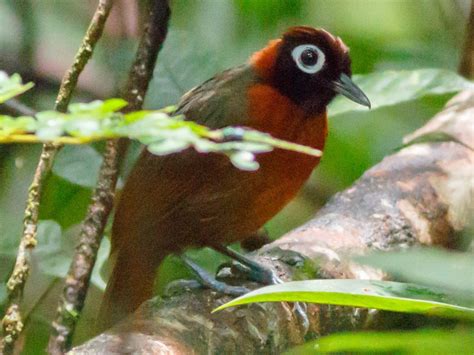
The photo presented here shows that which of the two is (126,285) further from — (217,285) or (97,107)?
(97,107)

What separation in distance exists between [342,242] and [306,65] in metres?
0.46

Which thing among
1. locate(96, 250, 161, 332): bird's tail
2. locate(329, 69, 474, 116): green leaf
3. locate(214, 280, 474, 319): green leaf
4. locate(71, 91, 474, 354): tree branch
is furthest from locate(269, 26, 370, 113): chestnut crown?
locate(214, 280, 474, 319): green leaf

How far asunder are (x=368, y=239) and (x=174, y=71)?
773 mm

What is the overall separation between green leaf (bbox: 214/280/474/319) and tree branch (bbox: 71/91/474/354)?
17cm

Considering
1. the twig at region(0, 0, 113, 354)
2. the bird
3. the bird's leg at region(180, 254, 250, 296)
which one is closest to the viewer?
the twig at region(0, 0, 113, 354)

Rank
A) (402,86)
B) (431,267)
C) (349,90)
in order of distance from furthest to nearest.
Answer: (402,86) < (349,90) < (431,267)

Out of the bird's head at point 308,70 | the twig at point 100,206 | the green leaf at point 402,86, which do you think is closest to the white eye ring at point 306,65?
the bird's head at point 308,70

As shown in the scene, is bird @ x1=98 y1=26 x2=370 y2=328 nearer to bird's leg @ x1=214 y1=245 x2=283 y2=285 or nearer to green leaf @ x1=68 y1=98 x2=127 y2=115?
bird's leg @ x1=214 y1=245 x2=283 y2=285

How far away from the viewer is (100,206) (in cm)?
157

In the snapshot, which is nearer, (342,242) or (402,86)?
(342,242)

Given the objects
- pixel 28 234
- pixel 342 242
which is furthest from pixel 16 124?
pixel 342 242

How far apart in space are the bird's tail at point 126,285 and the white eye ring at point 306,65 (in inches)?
23.4

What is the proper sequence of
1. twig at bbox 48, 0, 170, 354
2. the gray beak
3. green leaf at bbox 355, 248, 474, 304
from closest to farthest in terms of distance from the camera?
1. green leaf at bbox 355, 248, 474, 304
2. twig at bbox 48, 0, 170, 354
3. the gray beak

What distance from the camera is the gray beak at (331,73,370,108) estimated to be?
1.95m
